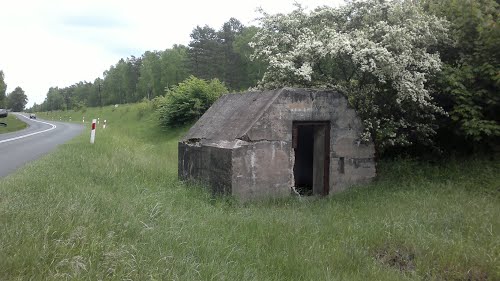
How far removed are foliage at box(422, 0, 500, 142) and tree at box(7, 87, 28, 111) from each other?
146 m

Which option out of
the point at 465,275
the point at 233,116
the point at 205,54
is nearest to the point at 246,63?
the point at 205,54

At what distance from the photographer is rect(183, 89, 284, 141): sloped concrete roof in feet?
28.7

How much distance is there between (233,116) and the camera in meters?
9.69

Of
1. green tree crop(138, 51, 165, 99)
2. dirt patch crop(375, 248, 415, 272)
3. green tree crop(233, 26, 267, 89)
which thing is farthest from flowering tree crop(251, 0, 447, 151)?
green tree crop(138, 51, 165, 99)

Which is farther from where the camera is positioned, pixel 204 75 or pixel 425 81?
pixel 204 75

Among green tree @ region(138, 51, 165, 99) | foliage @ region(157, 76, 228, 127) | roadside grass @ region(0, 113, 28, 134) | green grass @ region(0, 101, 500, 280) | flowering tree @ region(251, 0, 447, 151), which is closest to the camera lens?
green grass @ region(0, 101, 500, 280)

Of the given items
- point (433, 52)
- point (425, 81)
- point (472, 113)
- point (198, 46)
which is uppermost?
point (198, 46)

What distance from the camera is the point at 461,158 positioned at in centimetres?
966

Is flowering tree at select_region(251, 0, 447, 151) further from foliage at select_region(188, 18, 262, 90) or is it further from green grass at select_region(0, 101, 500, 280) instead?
foliage at select_region(188, 18, 262, 90)

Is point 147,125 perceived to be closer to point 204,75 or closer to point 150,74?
point 204,75

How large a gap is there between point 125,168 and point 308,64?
470 cm

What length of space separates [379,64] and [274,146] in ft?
9.46

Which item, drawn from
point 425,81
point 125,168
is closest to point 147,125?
point 125,168

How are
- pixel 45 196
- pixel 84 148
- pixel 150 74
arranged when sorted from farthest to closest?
pixel 150 74, pixel 84 148, pixel 45 196
